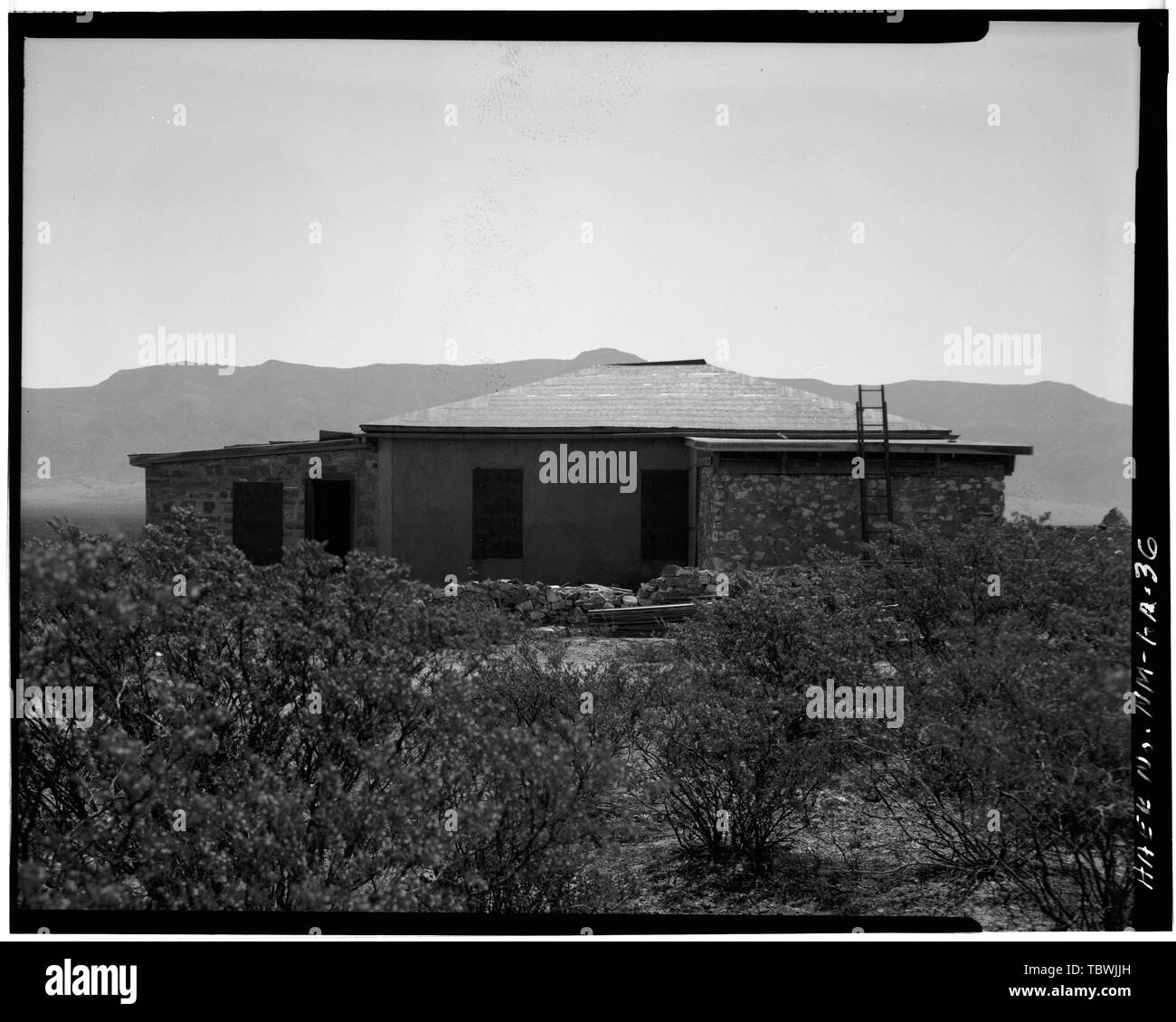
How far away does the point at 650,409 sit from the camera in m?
15.1

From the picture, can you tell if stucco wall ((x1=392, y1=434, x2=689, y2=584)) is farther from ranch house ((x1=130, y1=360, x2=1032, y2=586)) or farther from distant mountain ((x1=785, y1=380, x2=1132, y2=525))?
distant mountain ((x1=785, y1=380, x2=1132, y2=525))

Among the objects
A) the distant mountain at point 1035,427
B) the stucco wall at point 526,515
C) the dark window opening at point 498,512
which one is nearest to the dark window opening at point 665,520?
the stucco wall at point 526,515

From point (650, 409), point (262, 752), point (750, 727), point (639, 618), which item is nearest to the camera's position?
point (262, 752)

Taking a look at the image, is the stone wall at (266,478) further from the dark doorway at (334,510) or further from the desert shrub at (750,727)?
the desert shrub at (750,727)

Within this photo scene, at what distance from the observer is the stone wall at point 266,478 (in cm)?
1423

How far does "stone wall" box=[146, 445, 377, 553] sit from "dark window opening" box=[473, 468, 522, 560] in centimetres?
148

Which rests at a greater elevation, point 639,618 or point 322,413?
point 322,413

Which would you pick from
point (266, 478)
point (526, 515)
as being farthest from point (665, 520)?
point (266, 478)

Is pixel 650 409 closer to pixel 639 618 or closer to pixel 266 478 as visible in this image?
pixel 639 618

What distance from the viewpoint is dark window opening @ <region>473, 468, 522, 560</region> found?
47.0 feet

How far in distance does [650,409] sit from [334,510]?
4875mm

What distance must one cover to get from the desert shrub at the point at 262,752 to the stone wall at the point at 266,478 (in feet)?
32.2

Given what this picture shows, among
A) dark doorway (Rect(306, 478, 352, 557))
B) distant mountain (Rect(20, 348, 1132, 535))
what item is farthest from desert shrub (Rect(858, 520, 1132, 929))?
distant mountain (Rect(20, 348, 1132, 535))

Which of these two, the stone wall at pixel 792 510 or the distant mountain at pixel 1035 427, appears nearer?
the stone wall at pixel 792 510
